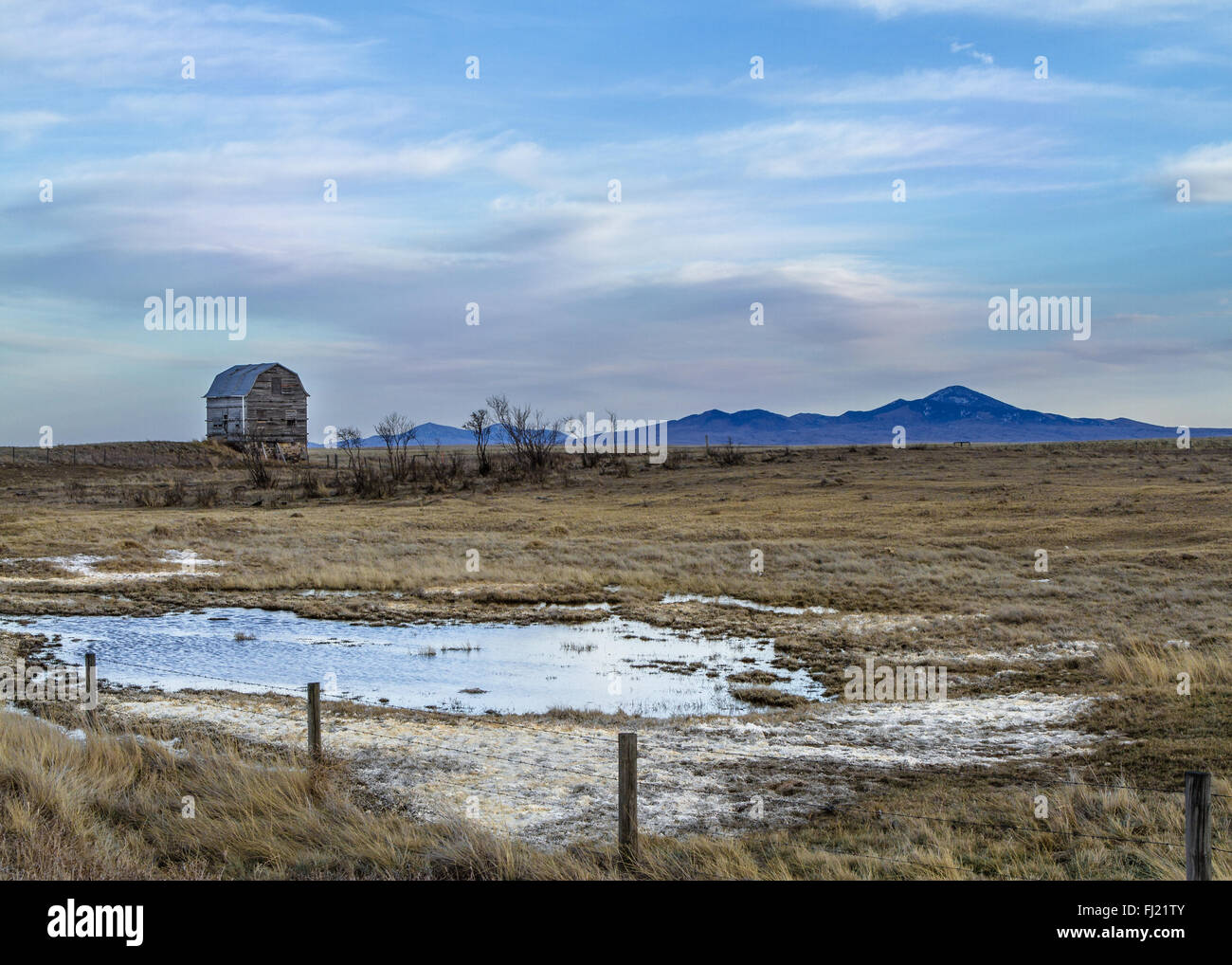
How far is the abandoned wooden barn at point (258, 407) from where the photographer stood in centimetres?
7750

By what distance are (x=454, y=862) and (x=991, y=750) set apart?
24.4 feet

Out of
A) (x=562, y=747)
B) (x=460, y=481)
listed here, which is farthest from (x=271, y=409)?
(x=562, y=747)

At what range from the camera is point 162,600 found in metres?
25.5

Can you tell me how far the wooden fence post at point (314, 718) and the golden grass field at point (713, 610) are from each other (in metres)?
0.36

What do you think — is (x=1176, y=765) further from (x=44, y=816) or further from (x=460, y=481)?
(x=460, y=481)

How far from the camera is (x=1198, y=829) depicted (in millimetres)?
5492

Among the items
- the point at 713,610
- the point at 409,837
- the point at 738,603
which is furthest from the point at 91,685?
the point at 738,603

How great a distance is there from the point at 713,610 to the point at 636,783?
1680 cm

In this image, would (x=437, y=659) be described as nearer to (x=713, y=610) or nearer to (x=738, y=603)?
(x=713, y=610)

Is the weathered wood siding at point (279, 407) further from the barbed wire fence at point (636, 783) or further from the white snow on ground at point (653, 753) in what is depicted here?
the white snow on ground at point (653, 753)

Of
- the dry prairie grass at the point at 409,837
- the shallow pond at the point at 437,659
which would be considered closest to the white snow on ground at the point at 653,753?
the dry prairie grass at the point at 409,837

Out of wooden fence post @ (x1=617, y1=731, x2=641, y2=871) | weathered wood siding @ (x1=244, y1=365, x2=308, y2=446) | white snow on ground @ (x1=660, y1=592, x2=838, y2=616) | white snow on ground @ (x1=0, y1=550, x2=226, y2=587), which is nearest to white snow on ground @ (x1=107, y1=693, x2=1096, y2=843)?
wooden fence post @ (x1=617, y1=731, x2=641, y2=871)

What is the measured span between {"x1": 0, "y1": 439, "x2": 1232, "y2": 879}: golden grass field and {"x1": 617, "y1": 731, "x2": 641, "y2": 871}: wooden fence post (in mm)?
159

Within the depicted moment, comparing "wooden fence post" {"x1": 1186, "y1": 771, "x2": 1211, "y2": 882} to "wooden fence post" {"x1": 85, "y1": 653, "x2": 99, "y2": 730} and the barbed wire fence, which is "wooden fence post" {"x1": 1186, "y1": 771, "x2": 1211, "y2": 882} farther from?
"wooden fence post" {"x1": 85, "y1": 653, "x2": 99, "y2": 730}
